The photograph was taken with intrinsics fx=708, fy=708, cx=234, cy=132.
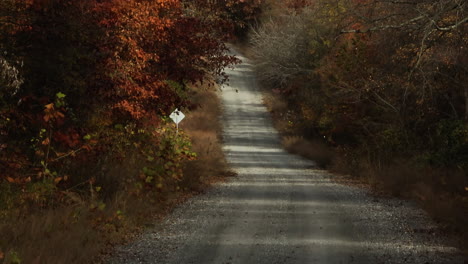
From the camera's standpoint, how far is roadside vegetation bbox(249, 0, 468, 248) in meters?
13.9

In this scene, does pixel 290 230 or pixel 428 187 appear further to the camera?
pixel 428 187

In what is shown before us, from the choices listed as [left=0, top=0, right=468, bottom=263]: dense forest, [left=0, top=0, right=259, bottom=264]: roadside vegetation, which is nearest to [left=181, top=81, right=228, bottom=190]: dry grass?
[left=0, top=0, right=468, bottom=263]: dense forest

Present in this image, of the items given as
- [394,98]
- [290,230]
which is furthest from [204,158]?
[290,230]

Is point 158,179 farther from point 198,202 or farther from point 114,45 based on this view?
point 114,45

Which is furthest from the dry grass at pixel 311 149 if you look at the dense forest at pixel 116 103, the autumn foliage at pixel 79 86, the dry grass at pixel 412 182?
the autumn foliage at pixel 79 86

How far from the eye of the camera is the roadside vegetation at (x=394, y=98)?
45.7 ft

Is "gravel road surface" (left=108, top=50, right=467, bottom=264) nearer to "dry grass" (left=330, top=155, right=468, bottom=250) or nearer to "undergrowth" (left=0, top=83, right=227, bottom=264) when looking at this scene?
"dry grass" (left=330, top=155, right=468, bottom=250)

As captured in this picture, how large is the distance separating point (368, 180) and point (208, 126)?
2750 cm

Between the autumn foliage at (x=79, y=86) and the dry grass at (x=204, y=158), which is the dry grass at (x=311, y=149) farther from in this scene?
the autumn foliage at (x=79, y=86)

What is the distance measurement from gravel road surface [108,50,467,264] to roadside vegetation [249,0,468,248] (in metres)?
1.00

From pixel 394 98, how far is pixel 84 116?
14.3 meters

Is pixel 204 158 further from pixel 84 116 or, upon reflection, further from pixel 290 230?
pixel 290 230

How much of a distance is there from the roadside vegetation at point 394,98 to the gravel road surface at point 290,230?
1.00 meters

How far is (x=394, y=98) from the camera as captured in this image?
2605cm
